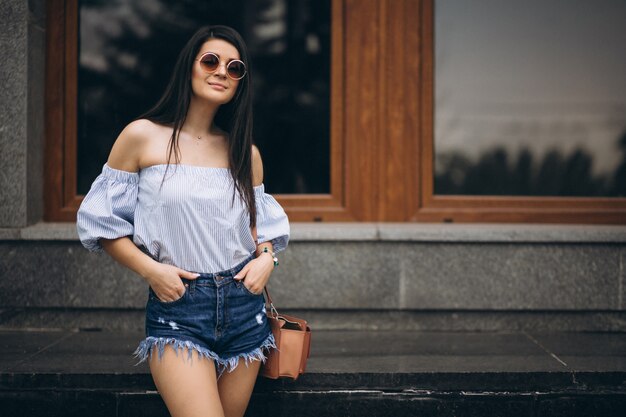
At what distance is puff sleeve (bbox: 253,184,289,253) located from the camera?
323 centimetres

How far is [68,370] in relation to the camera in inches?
150

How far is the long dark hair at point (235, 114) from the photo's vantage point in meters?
3.04

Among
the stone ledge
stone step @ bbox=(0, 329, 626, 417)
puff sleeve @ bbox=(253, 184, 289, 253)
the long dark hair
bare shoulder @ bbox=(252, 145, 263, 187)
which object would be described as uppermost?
the long dark hair

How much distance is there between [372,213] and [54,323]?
246cm

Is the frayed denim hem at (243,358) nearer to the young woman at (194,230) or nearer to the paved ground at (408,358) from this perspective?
the young woman at (194,230)

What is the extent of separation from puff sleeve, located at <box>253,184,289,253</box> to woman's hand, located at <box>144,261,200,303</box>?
0.47 meters

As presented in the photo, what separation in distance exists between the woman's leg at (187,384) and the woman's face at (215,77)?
110 cm

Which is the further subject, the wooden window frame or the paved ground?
the wooden window frame

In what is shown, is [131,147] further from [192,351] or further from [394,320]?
[394,320]

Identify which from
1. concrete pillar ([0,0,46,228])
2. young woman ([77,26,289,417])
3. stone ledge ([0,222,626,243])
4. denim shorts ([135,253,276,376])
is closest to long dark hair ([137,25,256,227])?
young woman ([77,26,289,417])

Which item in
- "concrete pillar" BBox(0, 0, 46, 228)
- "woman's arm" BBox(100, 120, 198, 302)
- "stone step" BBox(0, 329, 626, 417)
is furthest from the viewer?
"concrete pillar" BBox(0, 0, 46, 228)

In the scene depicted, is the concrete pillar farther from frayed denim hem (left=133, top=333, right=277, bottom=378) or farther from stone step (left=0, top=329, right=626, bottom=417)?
frayed denim hem (left=133, top=333, right=277, bottom=378)

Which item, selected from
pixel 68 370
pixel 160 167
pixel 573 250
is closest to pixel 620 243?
pixel 573 250

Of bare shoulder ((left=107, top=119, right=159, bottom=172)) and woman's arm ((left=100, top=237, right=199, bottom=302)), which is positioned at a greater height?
bare shoulder ((left=107, top=119, right=159, bottom=172))
